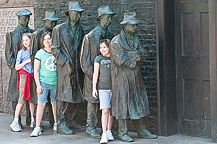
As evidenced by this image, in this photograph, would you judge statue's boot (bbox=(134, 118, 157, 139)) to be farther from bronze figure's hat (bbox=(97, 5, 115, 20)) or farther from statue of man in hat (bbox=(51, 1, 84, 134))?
bronze figure's hat (bbox=(97, 5, 115, 20))

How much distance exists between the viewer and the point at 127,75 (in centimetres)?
845

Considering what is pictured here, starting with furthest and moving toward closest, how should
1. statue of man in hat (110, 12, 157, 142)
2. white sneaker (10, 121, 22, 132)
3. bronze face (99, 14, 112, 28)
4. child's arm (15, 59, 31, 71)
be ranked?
white sneaker (10, 121, 22, 132) → child's arm (15, 59, 31, 71) → bronze face (99, 14, 112, 28) → statue of man in hat (110, 12, 157, 142)

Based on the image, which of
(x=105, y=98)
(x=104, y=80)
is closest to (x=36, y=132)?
(x=105, y=98)

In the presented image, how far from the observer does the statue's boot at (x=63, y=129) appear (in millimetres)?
9258

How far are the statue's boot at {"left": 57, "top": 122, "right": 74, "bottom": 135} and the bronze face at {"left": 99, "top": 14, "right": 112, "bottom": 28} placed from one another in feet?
6.47

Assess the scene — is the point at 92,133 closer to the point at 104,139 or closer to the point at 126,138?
the point at 104,139

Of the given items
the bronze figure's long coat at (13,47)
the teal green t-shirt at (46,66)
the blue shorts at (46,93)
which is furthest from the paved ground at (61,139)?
the teal green t-shirt at (46,66)

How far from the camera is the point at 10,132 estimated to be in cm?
959

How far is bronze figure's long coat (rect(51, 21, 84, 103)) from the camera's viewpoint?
9156 millimetres

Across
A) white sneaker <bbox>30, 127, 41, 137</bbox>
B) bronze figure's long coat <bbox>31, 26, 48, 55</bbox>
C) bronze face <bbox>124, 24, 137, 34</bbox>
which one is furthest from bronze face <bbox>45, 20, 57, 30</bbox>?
white sneaker <bbox>30, 127, 41, 137</bbox>

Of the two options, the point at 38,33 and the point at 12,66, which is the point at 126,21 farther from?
the point at 12,66

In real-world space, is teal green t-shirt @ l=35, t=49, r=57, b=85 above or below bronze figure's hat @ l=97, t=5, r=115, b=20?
below

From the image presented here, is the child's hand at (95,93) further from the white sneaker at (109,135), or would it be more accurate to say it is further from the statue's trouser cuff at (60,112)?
the statue's trouser cuff at (60,112)

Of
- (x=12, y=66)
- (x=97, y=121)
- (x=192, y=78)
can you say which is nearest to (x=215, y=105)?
(x=192, y=78)
